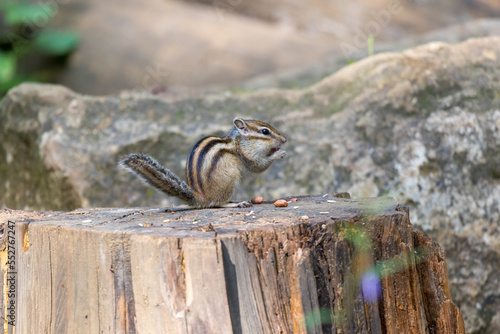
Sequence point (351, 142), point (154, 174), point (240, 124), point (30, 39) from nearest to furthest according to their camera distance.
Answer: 1. point (154, 174)
2. point (240, 124)
3. point (351, 142)
4. point (30, 39)

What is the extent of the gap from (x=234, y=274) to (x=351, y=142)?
2897mm

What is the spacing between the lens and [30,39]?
9.20m

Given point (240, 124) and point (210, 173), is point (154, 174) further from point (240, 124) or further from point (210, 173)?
point (240, 124)

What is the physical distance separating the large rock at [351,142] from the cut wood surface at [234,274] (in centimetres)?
190

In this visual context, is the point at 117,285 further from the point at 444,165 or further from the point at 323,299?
the point at 444,165

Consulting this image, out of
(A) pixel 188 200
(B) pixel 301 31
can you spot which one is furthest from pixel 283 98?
(B) pixel 301 31

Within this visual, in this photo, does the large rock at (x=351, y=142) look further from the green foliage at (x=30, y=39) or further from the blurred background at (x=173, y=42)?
the green foliage at (x=30, y=39)

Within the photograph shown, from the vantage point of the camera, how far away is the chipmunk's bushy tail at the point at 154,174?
3176mm

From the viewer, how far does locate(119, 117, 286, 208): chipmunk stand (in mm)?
3244

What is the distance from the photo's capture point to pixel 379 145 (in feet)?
16.3

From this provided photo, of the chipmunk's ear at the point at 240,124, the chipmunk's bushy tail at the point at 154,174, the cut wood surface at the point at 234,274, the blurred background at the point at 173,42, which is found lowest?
the cut wood surface at the point at 234,274

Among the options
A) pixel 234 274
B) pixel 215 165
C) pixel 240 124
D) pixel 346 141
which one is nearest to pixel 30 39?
pixel 346 141

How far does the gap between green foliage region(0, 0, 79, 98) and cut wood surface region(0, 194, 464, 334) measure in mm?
6525

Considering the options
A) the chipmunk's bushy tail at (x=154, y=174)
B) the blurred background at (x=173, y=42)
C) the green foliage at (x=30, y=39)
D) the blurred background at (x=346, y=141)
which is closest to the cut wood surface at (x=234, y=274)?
the chipmunk's bushy tail at (x=154, y=174)
